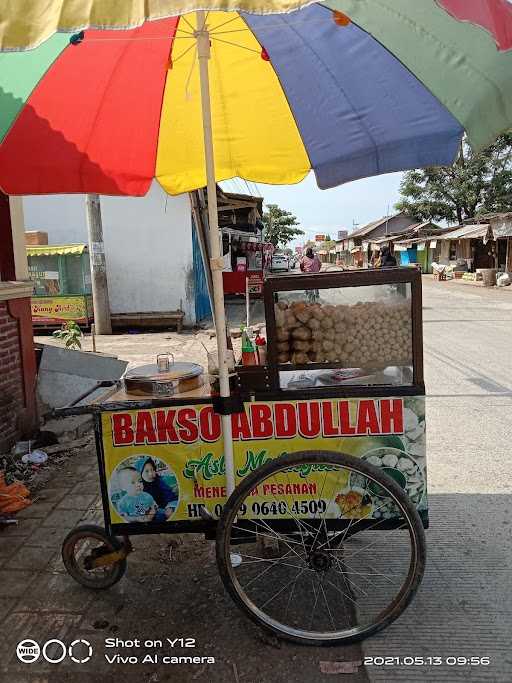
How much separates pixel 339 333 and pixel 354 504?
87 centimetres

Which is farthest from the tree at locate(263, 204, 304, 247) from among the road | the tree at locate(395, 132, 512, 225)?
the road

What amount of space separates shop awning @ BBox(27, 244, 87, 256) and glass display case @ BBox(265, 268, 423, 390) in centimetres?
1180

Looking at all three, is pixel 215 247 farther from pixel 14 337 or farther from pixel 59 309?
pixel 59 309

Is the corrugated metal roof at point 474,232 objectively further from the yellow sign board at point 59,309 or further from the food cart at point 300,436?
the food cart at point 300,436

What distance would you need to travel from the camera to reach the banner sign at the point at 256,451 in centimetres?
258

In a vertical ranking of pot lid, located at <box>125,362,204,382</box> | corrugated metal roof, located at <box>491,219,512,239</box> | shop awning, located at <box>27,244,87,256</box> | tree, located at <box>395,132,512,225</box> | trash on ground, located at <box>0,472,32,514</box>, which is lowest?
trash on ground, located at <box>0,472,32,514</box>

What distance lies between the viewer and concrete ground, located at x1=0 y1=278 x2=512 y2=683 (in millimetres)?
2357

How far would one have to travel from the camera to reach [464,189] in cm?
3866

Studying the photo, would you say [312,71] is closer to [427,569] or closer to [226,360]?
[226,360]

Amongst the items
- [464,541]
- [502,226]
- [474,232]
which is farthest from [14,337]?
[474,232]

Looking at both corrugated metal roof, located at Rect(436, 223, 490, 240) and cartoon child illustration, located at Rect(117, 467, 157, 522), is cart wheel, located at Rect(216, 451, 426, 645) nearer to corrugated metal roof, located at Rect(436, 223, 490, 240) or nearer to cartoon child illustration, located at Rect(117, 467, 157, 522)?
cartoon child illustration, located at Rect(117, 467, 157, 522)

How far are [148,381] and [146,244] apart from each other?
12.0 m

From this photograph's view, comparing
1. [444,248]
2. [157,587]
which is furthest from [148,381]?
[444,248]

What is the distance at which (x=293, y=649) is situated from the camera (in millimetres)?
2451
